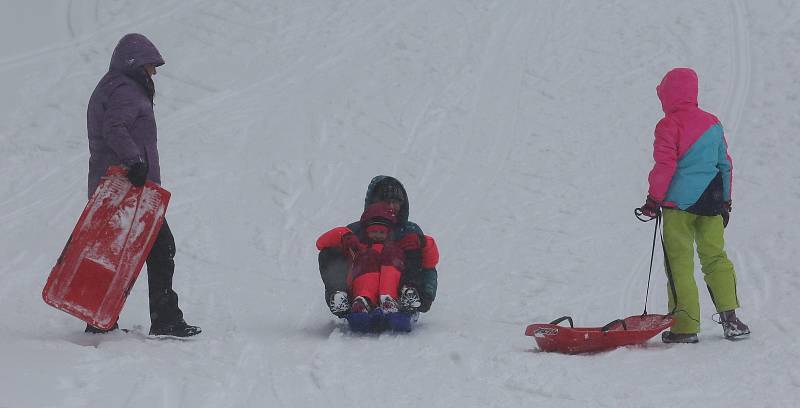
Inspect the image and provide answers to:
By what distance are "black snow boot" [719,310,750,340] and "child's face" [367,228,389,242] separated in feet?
6.96

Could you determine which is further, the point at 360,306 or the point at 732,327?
the point at 360,306

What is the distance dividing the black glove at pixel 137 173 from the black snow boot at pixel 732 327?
329cm

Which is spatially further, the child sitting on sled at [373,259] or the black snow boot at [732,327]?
the child sitting on sled at [373,259]

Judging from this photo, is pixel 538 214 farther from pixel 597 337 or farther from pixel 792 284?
pixel 597 337

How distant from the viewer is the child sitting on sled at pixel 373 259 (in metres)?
5.69

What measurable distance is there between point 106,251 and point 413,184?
15.4 ft

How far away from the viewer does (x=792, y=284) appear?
657 centimetres

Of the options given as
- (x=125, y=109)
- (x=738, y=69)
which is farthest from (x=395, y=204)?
(x=738, y=69)

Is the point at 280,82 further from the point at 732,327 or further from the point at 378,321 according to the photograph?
the point at 732,327

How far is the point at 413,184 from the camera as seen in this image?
378 inches

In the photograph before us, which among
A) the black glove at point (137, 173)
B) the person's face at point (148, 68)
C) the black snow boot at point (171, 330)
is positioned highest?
the person's face at point (148, 68)

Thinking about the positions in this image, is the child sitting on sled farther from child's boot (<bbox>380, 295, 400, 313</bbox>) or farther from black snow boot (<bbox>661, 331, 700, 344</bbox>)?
black snow boot (<bbox>661, 331, 700, 344</bbox>)

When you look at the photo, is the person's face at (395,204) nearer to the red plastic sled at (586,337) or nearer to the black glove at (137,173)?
the red plastic sled at (586,337)

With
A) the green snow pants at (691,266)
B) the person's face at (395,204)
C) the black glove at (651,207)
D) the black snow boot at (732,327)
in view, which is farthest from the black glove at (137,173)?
the black snow boot at (732,327)
